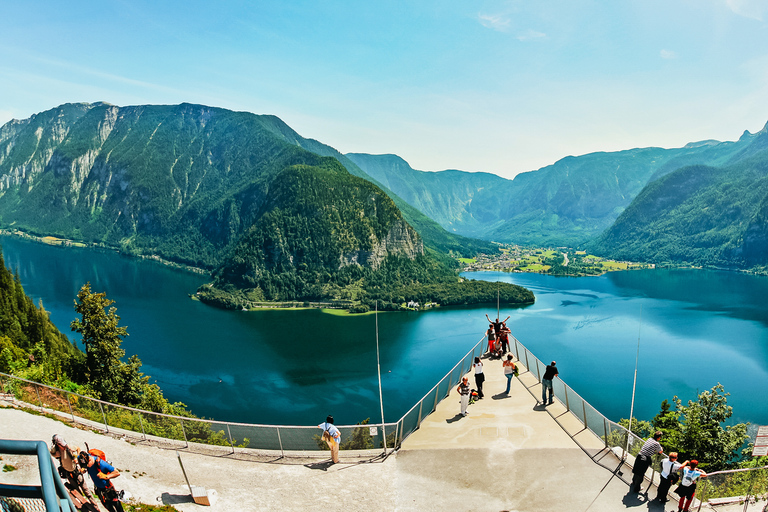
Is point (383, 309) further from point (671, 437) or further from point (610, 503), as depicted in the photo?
point (610, 503)

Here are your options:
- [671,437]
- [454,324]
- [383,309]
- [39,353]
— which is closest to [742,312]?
[454,324]

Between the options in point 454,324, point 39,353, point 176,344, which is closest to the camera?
point 39,353

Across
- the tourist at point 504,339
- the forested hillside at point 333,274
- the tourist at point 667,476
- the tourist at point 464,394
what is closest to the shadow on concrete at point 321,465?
the tourist at point 464,394

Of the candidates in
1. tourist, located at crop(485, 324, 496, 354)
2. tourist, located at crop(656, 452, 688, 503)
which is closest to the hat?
tourist, located at crop(656, 452, 688, 503)

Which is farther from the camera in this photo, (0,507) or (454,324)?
(454,324)

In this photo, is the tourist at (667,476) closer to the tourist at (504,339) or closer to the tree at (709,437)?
the tourist at (504,339)

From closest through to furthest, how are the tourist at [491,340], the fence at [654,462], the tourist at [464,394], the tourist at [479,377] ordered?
the fence at [654,462], the tourist at [464,394], the tourist at [479,377], the tourist at [491,340]

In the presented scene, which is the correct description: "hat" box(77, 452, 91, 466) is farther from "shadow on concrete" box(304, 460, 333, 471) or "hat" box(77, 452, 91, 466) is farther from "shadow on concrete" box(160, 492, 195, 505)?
"shadow on concrete" box(304, 460, 333, 471)

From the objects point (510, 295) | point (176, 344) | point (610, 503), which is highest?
point (610, 503)
